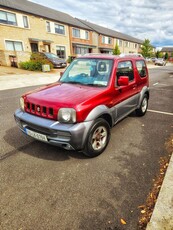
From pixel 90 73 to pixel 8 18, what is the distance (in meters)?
23.0

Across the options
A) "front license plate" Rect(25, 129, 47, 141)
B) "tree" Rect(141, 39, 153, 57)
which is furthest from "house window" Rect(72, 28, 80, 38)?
"tree" Rect(141, 39, 153, 57)

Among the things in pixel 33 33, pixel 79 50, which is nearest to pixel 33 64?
pixel 33 33

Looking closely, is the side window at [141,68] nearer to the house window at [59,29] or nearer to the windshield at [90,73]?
the windshield at [90,73]

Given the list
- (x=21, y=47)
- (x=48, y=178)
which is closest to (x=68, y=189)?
(x=48, y=178)

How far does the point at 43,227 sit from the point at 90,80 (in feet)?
9.10

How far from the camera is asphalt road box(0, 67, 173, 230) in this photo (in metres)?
2.09

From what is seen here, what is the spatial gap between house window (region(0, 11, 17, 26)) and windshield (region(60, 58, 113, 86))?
71.8 feet

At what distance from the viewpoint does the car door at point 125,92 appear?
3814 millimetres

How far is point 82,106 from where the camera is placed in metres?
2.83

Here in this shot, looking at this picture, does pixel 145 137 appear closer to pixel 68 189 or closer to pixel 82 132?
pixel 82 132

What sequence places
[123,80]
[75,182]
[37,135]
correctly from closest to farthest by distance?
[75,182] < [37,135] < [123,80]

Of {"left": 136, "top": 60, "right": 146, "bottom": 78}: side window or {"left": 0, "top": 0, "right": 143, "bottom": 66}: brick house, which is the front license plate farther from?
{"left": 0, "top": 0, "right": 143, "bottom": 66}: brick house

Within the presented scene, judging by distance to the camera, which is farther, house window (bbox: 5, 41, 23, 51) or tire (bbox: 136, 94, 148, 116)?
house window (bbox: 5, 41, 23, 51)

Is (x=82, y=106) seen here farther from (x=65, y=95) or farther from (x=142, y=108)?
(x=142, y=108)
